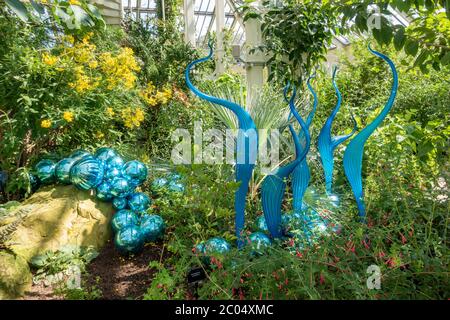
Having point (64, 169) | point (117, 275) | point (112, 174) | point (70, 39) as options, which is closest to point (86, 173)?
point (112, 174)

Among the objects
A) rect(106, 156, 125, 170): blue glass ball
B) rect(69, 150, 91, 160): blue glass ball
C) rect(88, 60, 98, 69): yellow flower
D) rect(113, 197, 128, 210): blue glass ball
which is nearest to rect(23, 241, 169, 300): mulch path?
rect(113, 197, 128, 210): blue glass ball

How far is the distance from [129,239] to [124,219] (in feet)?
0.68

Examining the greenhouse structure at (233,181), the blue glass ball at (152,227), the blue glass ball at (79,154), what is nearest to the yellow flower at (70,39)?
the greenhouse structure at (233,181)

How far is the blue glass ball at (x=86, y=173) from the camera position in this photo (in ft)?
8.88

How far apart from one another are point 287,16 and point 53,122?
263cm

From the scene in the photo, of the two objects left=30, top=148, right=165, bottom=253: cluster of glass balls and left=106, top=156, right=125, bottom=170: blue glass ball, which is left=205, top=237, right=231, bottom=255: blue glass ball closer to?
left=30, top=148, right=165, bottom=253: cluster of glass balls

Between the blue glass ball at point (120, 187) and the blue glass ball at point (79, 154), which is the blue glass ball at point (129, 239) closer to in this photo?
the blue glass ball at point (120, 187)

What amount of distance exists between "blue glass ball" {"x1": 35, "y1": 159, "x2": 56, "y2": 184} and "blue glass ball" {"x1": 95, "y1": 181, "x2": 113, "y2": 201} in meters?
0.46

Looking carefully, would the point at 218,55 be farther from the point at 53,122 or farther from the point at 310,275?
the point at 310,275

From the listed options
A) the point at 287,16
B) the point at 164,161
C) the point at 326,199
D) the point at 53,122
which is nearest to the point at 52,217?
the point at 53,122

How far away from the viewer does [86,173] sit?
2.71 m

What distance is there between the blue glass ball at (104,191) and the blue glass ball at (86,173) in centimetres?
4

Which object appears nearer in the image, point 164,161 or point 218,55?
point 164,161

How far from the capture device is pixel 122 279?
2.24 meters
